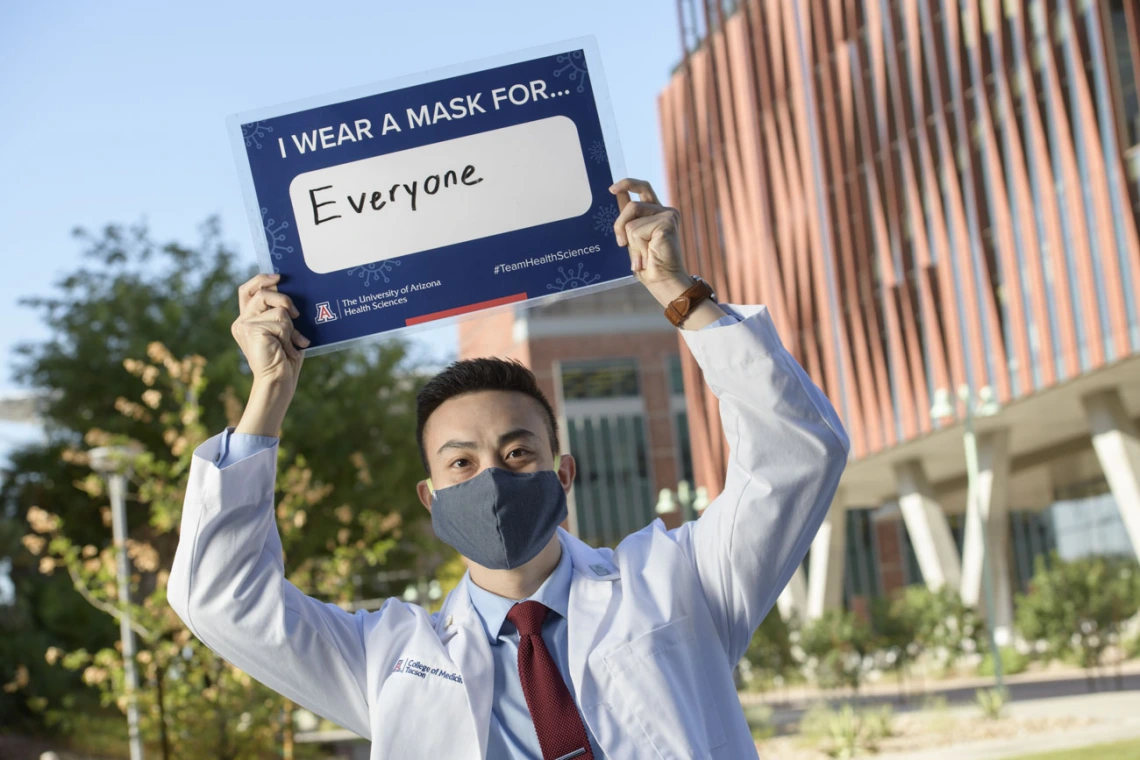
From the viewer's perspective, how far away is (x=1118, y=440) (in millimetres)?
30047

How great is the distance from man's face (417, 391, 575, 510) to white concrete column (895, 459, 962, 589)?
1478 inches

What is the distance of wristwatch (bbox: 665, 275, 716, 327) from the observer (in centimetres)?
278

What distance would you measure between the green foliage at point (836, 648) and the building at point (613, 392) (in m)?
34.0

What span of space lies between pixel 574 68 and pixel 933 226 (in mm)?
30985

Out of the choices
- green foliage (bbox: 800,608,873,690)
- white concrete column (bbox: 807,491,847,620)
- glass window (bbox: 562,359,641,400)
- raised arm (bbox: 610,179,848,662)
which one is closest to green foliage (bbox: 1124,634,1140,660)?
green foliage (bbox: 800,608,873,690)

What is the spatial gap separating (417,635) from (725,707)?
26.6 inches

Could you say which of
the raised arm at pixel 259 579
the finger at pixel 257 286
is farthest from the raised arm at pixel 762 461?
the finger at pixel 257 286

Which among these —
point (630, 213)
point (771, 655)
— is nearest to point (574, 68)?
point (630, 213)

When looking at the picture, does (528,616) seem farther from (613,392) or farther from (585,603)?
(613,392)

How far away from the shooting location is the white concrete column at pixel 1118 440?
29.8 m

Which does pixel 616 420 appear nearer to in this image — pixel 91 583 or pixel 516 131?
pixel 91 583

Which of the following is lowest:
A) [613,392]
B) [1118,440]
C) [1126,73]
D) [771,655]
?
[771,655]

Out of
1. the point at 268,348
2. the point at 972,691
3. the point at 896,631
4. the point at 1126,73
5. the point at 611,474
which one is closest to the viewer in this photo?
the point at 268,348

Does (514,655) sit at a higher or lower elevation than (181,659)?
higher
